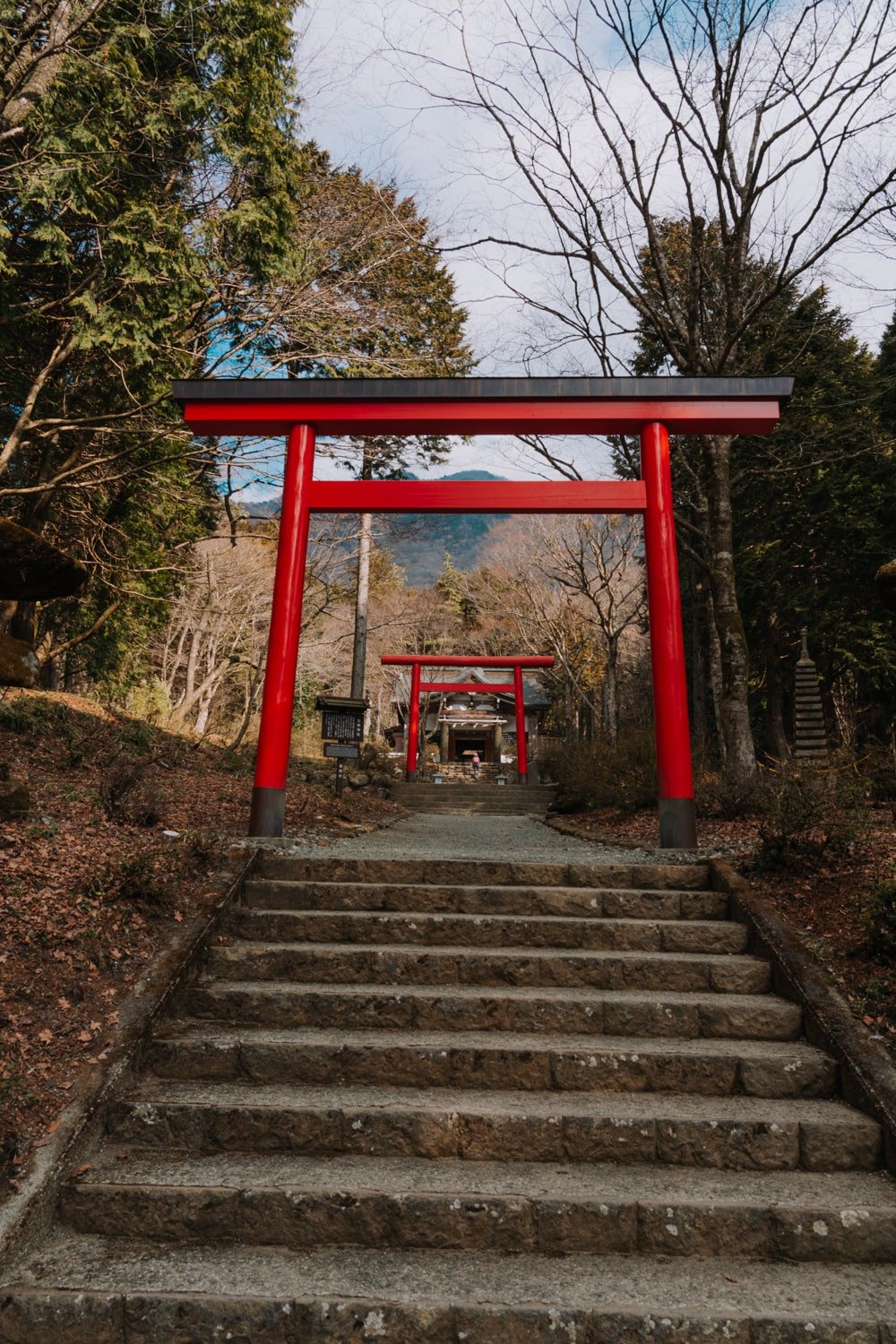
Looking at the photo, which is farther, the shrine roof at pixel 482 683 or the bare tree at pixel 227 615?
the shrine roof at pixel 482 683

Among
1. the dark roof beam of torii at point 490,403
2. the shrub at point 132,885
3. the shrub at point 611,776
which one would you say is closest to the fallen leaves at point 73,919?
the shrub at point 132,885

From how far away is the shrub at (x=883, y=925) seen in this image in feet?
10.9

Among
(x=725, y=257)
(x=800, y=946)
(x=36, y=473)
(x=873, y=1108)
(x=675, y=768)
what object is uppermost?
(x=725, y=257)

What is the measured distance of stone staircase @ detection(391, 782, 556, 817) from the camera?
15.6m

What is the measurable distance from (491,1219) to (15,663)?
174 inches

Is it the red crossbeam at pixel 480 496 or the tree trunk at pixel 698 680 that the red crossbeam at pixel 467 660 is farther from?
the red crossbeam at pixel 480 496

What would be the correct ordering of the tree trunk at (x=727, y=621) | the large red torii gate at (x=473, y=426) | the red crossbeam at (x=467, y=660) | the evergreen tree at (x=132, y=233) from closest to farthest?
the large red torii gate at (x=473, y=426)
the evergreen tree at (x=132, y=233)
the tree trunk at (x=727, y=621)
the red crossbeam at (x=467, y=660)

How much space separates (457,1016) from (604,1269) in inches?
46.3

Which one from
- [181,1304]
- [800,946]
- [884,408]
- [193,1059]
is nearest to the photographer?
[181,1304]

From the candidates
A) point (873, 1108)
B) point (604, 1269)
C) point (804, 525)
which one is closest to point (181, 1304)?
point (604, 1269)

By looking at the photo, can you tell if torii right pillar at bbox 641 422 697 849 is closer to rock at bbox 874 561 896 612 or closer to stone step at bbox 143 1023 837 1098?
rock at bbox 874 561 896 612

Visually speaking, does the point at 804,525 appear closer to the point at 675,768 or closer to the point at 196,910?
the point at 675,768

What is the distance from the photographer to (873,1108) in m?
2.70

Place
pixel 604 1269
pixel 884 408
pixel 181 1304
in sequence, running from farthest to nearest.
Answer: pixel 884 408 < pixel 604 1269 < pixel 181 1304
